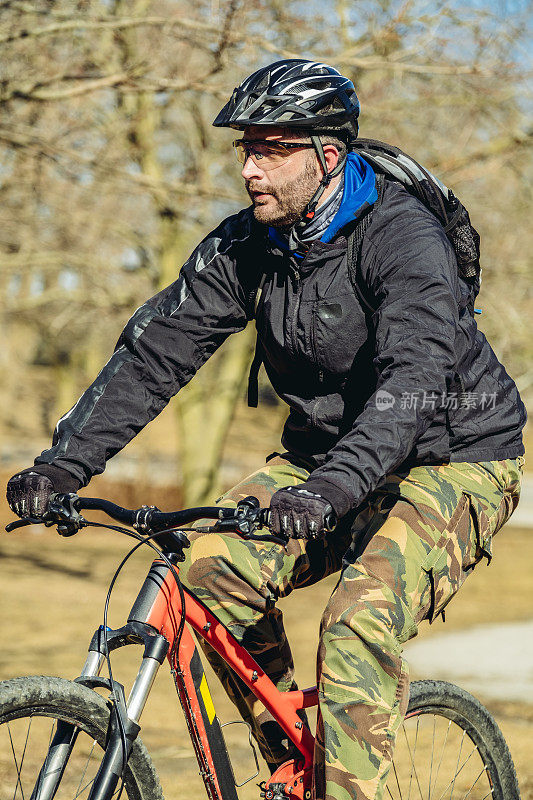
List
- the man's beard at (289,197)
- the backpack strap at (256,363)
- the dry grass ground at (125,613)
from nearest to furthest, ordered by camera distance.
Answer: the man's beard at (289,197) → the backpack strap at (256,363) → the dry grass ground at (125,613)

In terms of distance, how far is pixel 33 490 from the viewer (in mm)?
2662

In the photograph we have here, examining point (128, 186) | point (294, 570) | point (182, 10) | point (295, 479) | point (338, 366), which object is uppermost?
point (182, 10)

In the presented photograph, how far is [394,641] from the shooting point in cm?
269

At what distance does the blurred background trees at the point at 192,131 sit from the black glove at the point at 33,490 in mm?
3991

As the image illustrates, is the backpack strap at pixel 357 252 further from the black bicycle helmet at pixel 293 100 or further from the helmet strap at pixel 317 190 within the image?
the black bicycle helmet at pixel 293 100

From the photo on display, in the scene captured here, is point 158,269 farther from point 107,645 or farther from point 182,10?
point 107,645

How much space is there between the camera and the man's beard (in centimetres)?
294

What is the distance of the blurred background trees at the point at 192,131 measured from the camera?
263 inches

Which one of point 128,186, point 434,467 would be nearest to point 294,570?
point 434,467

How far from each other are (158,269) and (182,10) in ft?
19.3

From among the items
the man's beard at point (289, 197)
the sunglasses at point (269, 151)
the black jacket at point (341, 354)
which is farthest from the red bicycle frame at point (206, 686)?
the sunglasses at point (269, 151)

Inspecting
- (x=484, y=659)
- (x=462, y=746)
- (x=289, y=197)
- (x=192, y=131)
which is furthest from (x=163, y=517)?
(x=192, y=131)

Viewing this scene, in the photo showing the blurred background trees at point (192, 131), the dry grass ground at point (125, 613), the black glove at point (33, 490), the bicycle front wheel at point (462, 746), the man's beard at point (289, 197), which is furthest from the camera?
the blurred background trees at point (192, 131)

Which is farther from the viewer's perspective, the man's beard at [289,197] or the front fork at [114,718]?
the man's beard at [289,197]
